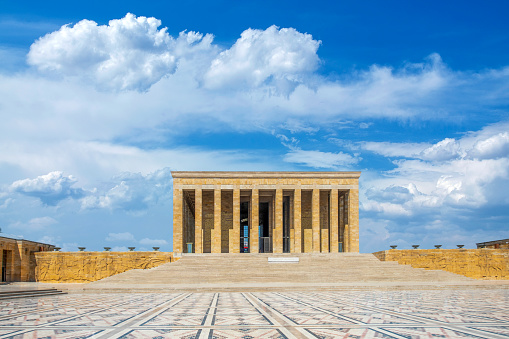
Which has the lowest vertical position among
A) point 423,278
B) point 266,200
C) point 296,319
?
point 423,278

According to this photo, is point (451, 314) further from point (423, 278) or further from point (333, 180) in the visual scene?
point (333, 180)

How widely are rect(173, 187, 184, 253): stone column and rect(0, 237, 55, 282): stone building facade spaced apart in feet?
32.4

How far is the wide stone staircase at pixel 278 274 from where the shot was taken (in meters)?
23.4

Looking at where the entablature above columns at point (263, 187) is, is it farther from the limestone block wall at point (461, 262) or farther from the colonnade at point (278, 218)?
the limestone block wall at point (461, 262)

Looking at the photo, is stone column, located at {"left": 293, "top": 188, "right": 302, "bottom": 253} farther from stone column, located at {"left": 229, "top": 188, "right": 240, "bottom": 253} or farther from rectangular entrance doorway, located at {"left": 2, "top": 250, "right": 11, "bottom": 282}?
rectangular entrance doorway, located at {"left": 2, "top": 250, "right": 11, "bottom": 282}

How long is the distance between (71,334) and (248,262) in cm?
2096

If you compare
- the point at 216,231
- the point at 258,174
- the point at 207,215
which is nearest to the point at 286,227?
the point at 258,174

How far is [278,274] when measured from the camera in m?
25.3

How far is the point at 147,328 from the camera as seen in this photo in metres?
7.86

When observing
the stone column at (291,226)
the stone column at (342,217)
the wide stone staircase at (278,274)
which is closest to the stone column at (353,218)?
the stone column at (342,217)

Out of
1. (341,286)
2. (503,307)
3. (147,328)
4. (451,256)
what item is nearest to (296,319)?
(147,328)

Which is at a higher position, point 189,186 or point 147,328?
point 189,186

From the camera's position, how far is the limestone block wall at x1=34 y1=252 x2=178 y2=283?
30.9 meters

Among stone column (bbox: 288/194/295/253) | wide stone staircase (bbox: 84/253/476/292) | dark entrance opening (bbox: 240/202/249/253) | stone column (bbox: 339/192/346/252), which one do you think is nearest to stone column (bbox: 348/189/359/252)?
Answer: stone column (bbox: 339/192/346/252)
